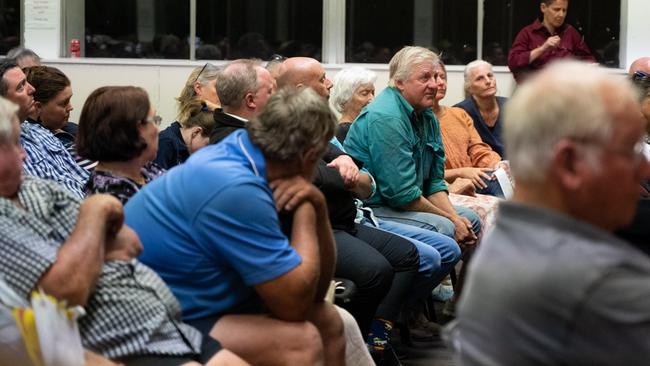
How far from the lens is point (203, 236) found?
8.80 feet

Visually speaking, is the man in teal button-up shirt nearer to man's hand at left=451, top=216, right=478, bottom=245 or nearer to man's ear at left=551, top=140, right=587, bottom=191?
man's hand at left=451, top=216, right=478, bottom=245

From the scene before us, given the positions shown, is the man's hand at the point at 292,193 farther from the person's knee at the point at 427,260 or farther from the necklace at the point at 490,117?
the necklace at the point at 490,117

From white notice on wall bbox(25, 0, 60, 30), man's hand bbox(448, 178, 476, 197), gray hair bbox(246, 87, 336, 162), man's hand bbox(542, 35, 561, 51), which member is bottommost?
man's hand bbox(448, 178, 476, 197)

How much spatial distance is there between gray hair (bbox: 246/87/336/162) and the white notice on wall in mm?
5117

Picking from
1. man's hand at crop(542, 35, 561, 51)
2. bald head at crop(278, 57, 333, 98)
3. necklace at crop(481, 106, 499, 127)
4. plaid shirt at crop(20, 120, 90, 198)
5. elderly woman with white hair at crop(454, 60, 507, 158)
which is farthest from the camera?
man's hand at crop(542, 35, 561, 51)

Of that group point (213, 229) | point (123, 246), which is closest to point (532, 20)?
point (213, 229)

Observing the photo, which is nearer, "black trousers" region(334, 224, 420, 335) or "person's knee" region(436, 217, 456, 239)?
"black trousers" region(334, 224, 420, 335)

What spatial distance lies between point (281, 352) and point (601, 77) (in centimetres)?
146

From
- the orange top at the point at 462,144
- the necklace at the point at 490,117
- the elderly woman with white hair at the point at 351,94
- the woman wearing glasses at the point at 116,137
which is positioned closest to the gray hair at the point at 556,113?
the woman wearing glasses at the point at 116,137

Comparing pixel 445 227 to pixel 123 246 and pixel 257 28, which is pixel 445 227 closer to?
pixel 123 246

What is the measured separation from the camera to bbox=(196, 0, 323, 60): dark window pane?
796cm

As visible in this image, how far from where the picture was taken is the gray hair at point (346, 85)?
18.0 feet

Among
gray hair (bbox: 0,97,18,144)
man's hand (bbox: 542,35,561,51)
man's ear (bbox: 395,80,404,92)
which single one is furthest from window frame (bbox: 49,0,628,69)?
gray hair (bbox: 0,97,18,144)

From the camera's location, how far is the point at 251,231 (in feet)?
8.72
